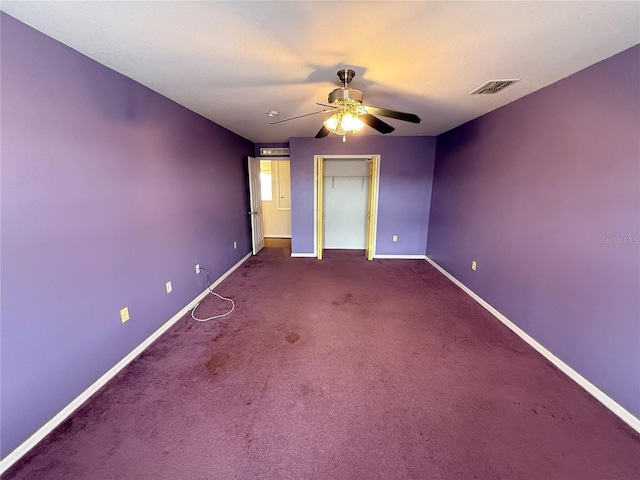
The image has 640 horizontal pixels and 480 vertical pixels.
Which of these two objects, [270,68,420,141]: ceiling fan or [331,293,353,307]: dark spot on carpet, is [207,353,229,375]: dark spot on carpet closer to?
[331,293,353,307]: dark spot on carpet

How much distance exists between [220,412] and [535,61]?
3201 mm

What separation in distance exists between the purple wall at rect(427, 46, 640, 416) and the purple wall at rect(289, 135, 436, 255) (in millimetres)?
1531

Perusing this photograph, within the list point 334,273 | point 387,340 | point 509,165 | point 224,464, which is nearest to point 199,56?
point 224,464

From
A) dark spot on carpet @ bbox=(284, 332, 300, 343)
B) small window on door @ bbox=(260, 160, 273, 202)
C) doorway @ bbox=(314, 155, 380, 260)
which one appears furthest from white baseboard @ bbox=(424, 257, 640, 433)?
small window on door @ bbox=(260, 160, 273, 202)

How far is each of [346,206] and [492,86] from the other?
353 centimetres

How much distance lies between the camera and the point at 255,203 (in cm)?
517

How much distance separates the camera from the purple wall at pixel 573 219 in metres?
1.65

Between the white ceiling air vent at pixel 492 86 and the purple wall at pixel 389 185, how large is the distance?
2284 mm

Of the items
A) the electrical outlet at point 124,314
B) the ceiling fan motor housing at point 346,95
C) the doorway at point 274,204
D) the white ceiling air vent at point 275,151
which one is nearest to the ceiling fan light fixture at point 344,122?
the ceiling fan motor housing at point 346,95

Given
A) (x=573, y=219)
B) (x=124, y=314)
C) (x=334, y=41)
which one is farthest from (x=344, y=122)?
(x=124, y=314)

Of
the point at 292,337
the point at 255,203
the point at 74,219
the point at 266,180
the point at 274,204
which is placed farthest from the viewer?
the point at 274,204

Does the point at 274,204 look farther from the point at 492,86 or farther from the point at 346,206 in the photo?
the point at 492,86

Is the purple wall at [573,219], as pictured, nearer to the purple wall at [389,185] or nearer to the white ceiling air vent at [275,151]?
the purple wall at [389,185]

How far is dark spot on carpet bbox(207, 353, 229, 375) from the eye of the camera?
6.85 ft
